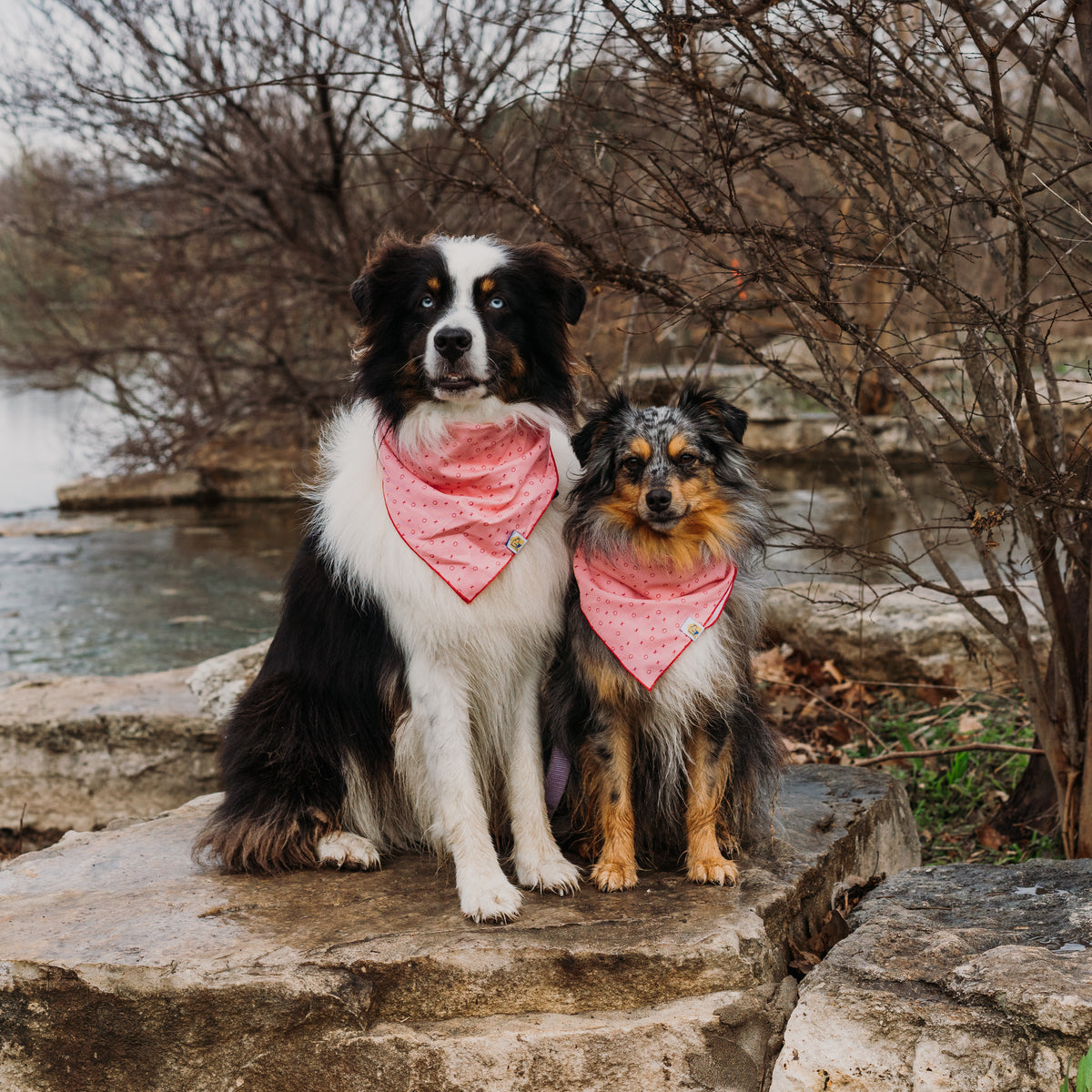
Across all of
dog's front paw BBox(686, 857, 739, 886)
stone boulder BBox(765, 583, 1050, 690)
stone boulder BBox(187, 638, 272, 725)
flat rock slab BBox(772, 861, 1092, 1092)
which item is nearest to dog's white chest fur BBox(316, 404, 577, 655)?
dog's front paw BBox(686, 857, 739, 886)

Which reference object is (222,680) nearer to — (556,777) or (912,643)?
(556,777)

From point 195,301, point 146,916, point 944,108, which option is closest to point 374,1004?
point 146,916

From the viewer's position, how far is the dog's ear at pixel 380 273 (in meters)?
3.39

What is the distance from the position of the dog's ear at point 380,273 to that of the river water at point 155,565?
10.5 ft

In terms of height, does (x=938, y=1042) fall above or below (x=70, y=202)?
below

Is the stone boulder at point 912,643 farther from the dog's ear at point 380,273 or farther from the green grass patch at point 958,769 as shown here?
the dog's ear at point 380,273

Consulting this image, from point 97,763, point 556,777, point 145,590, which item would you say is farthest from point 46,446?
point 556,777

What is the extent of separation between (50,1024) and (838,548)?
2.86 metres

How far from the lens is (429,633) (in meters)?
3.34

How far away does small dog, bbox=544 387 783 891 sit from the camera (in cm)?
329

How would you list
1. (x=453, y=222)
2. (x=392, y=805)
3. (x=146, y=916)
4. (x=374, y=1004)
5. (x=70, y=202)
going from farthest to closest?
(x=70, y=202) → (x=453, y=222) → (x=392, y=805) → (x=146, y=916) → (x=374, y=1004)

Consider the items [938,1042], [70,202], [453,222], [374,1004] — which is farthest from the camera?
[70,202]

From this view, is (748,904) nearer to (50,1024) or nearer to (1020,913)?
(1020,913)

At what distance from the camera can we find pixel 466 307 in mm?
3287
